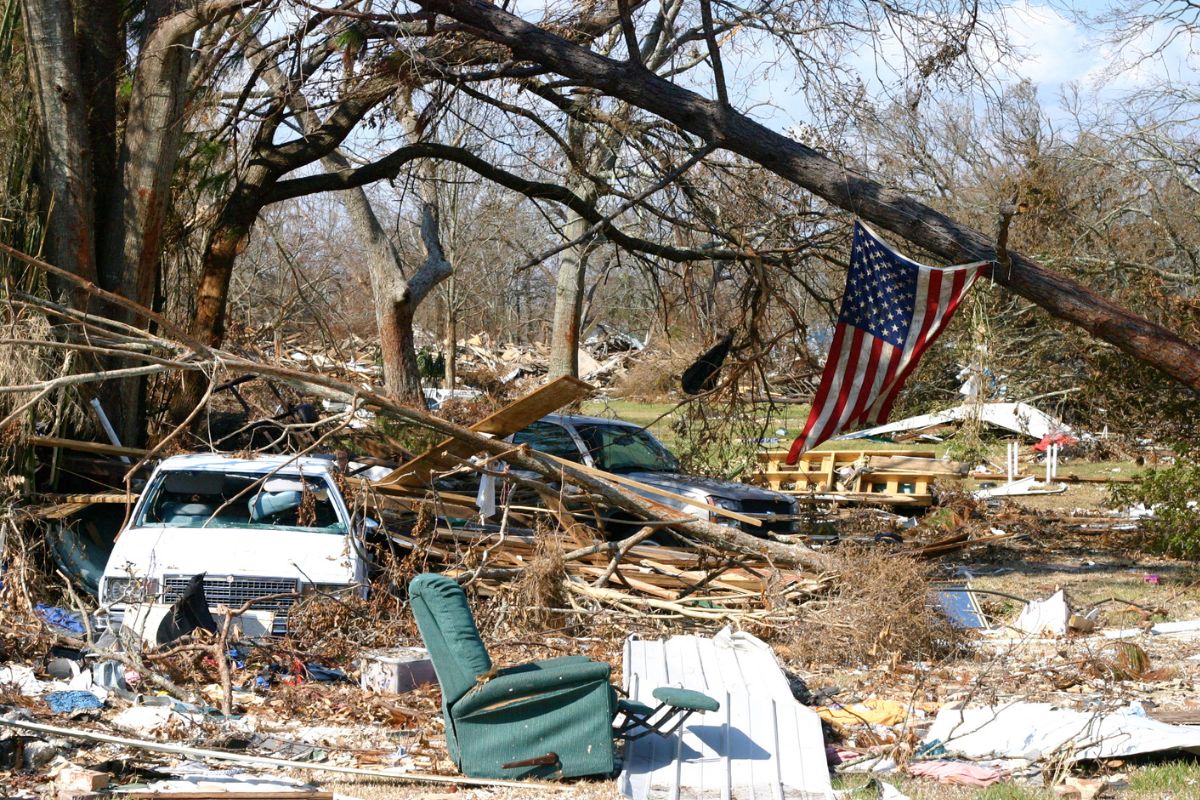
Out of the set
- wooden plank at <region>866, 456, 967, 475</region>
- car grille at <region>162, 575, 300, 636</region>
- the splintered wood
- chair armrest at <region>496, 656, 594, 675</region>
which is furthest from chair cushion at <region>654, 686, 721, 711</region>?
wooden plank at <region>866, 456, 967, 475</region>

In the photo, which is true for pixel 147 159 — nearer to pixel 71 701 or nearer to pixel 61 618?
pixel 61 618

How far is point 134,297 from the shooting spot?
1213 cm

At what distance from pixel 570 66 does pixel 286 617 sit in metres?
5.70

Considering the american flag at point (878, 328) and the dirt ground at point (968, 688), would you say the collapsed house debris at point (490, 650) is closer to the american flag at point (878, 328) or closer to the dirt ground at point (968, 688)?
the dirt ground at point (968, 688)

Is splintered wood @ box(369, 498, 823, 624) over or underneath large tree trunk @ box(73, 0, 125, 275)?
underneath

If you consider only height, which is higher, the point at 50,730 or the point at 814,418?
the point at 814,418

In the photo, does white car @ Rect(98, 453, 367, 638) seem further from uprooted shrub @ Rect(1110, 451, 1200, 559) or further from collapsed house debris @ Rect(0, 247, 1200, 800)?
uprooted shrub @ Rect(1110, 451, 1200, 559)

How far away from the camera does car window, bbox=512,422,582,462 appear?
1239 cm

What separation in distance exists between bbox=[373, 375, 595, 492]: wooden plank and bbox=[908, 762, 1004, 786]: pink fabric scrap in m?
4.44

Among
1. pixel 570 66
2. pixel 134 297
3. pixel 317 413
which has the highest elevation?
pixel 570 66

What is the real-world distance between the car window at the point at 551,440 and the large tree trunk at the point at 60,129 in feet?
14.9

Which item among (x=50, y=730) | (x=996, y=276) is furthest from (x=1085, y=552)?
(x=50, y=730)

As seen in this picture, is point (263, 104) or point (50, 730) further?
point (263, 104)

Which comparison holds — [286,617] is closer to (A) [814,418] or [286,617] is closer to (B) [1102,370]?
(A) [814,418]
